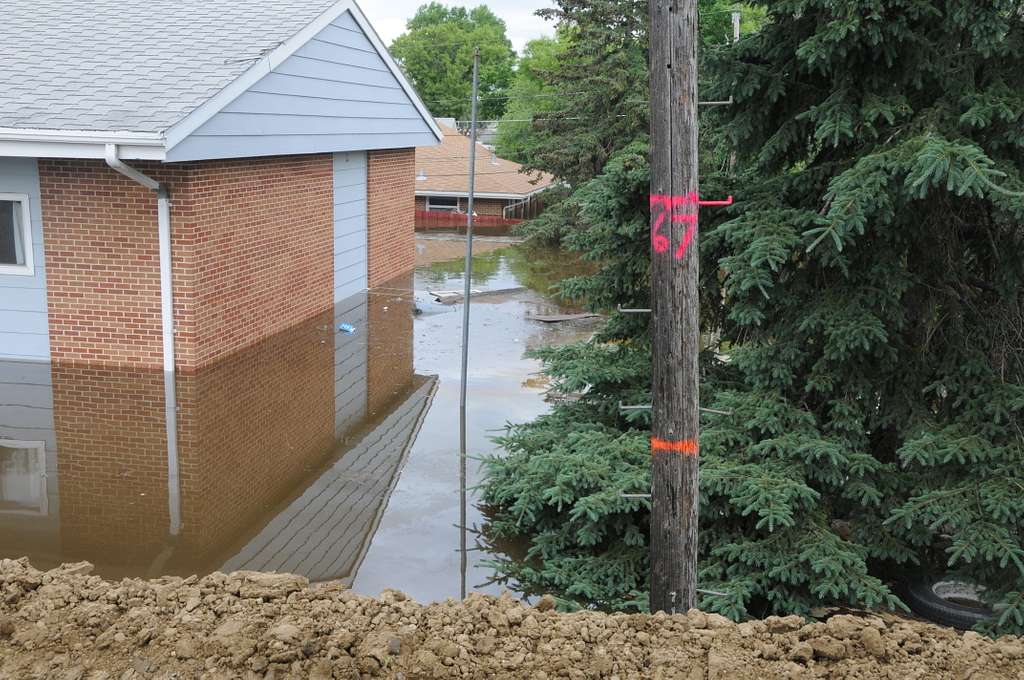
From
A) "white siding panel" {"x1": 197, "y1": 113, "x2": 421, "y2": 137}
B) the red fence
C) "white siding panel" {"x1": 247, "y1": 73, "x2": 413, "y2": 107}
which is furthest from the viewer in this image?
the red fence

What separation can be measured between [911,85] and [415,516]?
5.18 metres

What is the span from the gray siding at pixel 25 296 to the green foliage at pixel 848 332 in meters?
7.48

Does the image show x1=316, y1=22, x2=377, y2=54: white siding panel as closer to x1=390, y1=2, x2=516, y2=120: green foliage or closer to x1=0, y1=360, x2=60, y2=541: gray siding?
x1=0, y1=360, x2=60, y2=541: gray siding

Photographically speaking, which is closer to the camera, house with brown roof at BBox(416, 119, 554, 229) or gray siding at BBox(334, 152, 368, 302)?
gray siding at BBox(334, 152, 368, 302)

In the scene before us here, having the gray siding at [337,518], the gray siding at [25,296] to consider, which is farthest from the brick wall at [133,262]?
the gray siding at [337,518]

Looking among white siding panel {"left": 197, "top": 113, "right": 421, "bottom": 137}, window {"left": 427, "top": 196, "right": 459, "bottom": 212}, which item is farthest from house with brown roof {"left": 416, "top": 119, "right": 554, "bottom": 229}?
white siding panel {"left": 197, "top": 113, "right": 421, "bottom": 137}

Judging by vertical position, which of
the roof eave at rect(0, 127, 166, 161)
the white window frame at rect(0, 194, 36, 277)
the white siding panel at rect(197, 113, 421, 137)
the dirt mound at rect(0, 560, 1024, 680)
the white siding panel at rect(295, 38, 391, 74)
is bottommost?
the dirt mound at rect(0, 560, 1024, 680)

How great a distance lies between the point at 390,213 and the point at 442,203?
1885cm

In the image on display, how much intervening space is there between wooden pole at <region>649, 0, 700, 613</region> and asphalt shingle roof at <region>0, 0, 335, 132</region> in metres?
7.26

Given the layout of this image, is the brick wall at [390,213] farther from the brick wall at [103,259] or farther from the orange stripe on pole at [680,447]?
the orange stripe on pole at [680,447]

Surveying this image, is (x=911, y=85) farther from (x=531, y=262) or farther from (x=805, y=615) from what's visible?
(x=531, y=262)

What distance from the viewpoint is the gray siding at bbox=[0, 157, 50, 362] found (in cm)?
1225

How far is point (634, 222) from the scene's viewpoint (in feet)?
26.0

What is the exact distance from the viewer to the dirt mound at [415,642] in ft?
16.0
